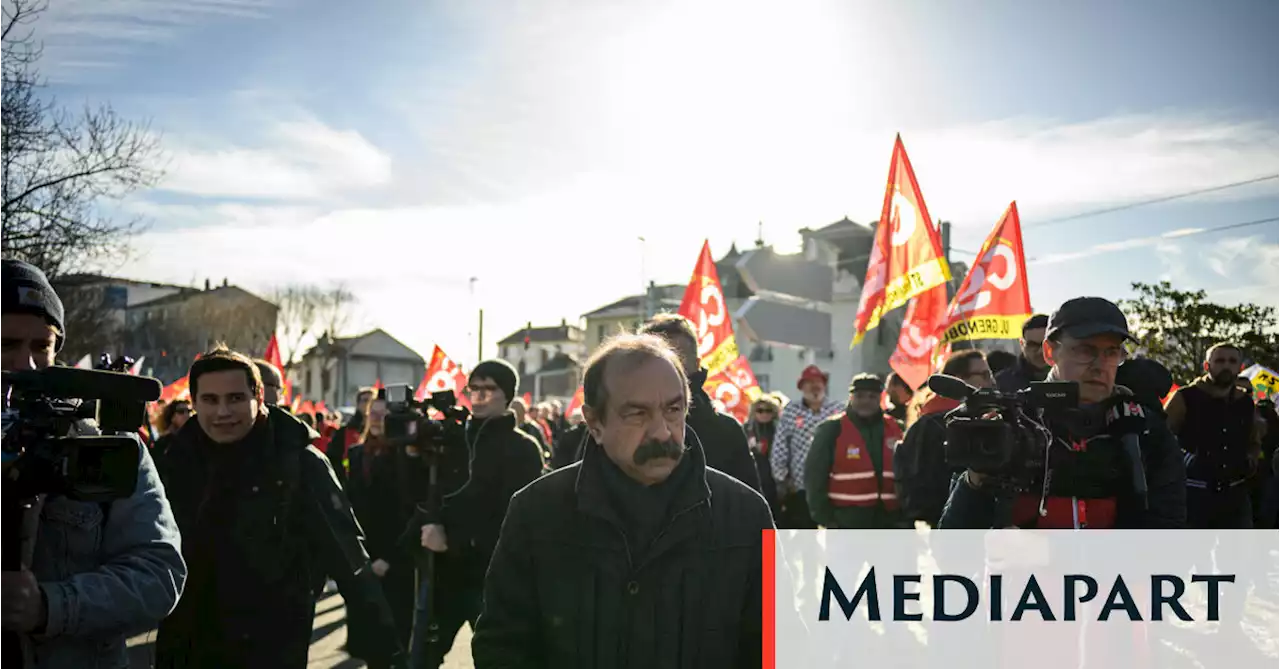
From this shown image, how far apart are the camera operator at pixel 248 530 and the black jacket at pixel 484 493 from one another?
1.56 meters

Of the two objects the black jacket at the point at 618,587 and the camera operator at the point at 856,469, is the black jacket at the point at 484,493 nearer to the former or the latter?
the camera operator at the point at 856,469

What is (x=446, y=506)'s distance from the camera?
21.2 feet

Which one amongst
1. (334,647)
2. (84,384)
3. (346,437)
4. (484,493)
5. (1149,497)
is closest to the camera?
(84,384)

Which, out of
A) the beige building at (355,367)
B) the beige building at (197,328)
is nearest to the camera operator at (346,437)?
the beige building at (197,328)

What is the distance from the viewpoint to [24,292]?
315 cm

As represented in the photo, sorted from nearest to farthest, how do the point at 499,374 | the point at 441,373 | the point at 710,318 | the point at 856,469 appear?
the point at 499,374, the point at 856,469, the point at 710,318, the point at 441,373

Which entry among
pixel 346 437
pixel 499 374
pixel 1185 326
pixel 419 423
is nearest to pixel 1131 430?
pixel 499 374

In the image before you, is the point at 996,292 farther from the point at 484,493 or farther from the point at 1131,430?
A: the point at 1131,430

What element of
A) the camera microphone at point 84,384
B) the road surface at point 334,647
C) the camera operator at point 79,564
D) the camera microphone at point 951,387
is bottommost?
the road surface at point 334,647

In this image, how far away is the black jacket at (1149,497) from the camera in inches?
155

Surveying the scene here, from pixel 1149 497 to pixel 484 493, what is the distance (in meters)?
3.78

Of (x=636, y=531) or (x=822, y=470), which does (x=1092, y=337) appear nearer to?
(x=636, y=531)

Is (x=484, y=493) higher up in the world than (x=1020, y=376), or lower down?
lower down

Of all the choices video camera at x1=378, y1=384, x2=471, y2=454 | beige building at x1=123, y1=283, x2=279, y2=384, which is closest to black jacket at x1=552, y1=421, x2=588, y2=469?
video camera at x1=378, y1=384, x2=471, y2=454
